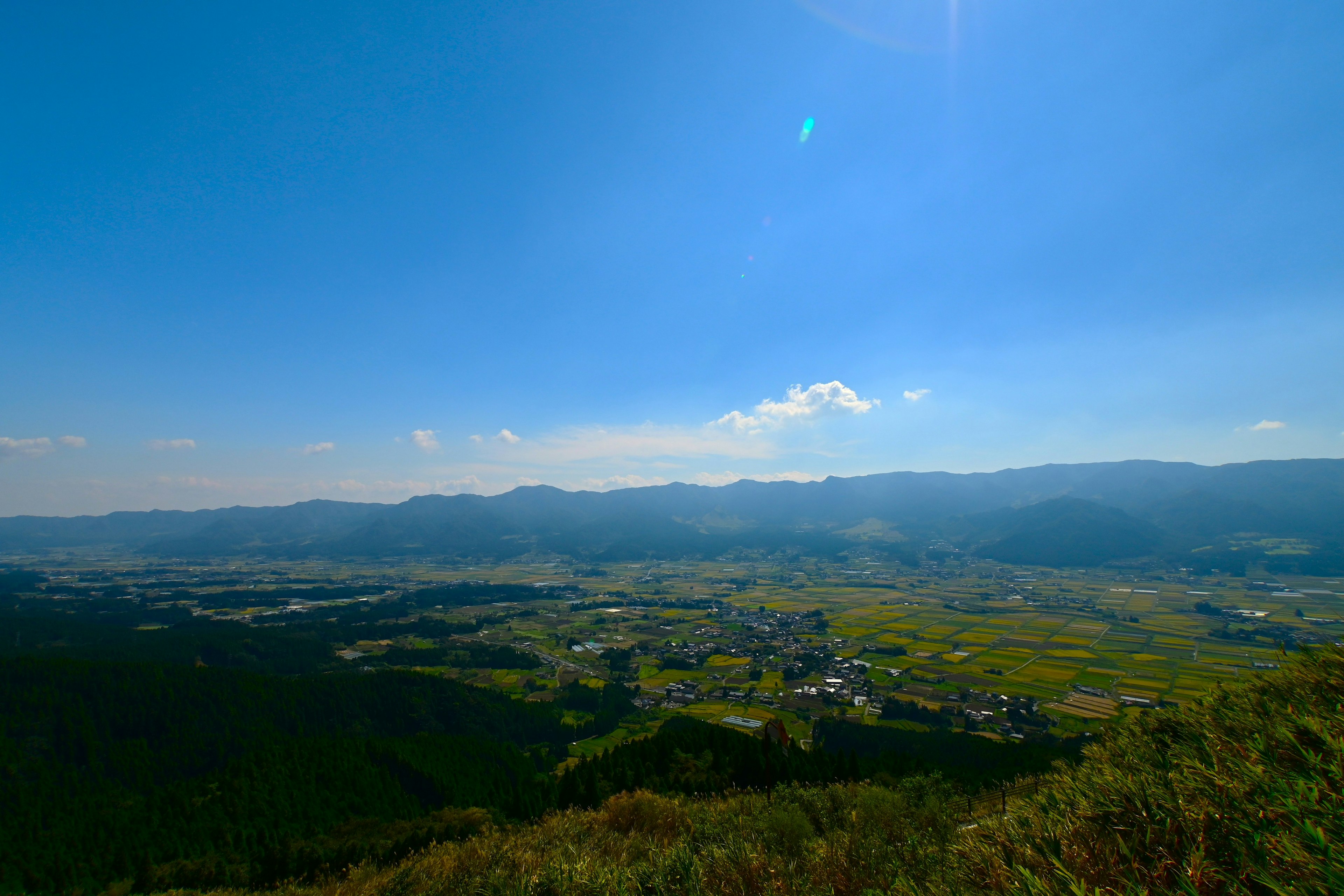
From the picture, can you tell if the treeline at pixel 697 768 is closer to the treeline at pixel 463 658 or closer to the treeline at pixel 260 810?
the treeline at pixel 260 810

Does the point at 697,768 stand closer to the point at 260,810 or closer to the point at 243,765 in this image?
the point at 260,810

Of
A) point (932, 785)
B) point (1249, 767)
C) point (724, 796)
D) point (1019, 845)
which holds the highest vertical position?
point (1249, 767)

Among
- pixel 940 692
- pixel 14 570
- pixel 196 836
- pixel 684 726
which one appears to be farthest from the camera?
pixel 14 570

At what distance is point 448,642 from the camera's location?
95.2m

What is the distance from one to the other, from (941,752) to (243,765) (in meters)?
61.3

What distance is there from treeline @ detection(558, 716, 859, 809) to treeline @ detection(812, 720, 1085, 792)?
3.35 meters

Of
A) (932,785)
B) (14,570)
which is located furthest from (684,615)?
(14,570)

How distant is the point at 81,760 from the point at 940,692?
3584 inches

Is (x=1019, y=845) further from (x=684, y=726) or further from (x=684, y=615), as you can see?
(x=684, y=615)

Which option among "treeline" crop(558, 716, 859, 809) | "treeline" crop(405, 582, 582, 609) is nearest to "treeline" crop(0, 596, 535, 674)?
"treeline" crop(405, 582, 582, 609)

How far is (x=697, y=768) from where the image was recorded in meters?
35.1

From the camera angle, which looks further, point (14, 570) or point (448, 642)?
point (14, 570)

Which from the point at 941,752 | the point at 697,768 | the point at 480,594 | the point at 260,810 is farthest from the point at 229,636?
the point at 941,752

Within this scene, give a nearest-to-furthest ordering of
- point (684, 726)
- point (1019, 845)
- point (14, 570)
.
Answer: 1. point (1019, 845)
2. point (684, 726)
3. point (14, 570)
